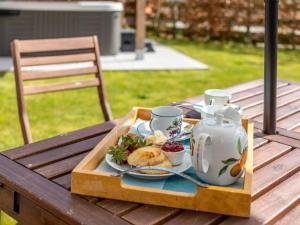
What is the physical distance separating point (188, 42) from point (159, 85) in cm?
333

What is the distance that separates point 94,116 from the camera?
3977mm

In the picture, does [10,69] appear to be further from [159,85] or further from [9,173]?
[9,173]

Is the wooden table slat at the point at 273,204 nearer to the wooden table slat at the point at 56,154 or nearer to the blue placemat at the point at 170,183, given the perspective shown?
the blue placemat at the point at 170,183

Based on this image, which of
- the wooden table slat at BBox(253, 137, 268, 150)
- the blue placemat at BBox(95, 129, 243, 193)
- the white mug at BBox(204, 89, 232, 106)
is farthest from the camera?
the white mug at BBox(204, 89, 232, 106)

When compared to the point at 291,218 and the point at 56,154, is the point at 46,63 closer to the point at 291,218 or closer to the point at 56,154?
the point at 56,154

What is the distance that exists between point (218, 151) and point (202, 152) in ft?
0.13

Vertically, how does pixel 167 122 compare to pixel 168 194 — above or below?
above

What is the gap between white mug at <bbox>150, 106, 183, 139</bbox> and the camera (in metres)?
1.45

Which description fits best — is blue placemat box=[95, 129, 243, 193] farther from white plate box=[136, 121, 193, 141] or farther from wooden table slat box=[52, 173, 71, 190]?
white plate box=[136, 121, 193, 141]

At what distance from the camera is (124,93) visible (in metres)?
4.68

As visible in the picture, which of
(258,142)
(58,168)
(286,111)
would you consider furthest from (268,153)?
(58,168)

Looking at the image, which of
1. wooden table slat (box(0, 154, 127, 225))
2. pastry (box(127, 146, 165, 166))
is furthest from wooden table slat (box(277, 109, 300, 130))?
wooden table slat (box(0, 154, 127, 225))

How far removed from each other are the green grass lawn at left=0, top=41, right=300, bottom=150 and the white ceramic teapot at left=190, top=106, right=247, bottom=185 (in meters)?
2.39

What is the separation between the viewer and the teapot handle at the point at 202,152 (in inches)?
42.5
